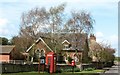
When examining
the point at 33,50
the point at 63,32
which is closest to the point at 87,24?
the point at 63,32

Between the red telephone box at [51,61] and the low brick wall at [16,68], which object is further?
the red telephone box at [51,61]

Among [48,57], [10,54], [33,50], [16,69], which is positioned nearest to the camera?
[48,57]

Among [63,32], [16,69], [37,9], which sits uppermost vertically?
[37,9]

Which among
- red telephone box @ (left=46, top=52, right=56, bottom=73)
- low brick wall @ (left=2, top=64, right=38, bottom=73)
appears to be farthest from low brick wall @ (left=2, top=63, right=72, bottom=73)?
red telephone box @ (left=46, top=52, right=56, bottom=73)

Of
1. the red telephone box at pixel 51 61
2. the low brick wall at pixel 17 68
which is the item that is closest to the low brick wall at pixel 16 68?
the low brick wall at pixel 17 68

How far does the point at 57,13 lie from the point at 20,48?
1719 centimetres

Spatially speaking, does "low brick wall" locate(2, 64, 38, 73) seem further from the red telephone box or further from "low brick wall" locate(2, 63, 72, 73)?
the red telephone box

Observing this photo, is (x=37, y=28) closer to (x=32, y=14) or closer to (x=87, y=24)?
(x=32, y=14)

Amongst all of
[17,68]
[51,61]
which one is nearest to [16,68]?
[17,68]

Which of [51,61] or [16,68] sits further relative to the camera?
[16,68]

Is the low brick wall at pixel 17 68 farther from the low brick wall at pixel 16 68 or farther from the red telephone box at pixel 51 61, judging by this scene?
the red telephone box at pixel 51 61

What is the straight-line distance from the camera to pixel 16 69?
40156 mm

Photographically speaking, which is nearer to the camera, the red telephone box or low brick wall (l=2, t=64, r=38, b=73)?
low brick wall (l=2, t=64, r=38, b=73)

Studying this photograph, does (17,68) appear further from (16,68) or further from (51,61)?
(51,61)
